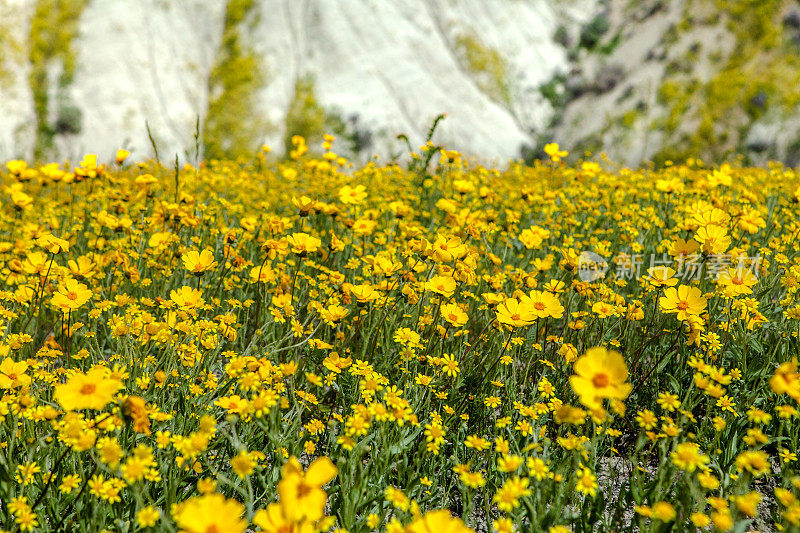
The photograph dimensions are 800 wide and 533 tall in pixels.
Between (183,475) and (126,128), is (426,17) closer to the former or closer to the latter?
(126,128)

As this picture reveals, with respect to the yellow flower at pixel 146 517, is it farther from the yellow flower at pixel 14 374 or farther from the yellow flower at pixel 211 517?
the yellow flower at pixel 14 374

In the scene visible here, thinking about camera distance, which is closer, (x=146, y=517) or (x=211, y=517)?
(x=211, y=517)

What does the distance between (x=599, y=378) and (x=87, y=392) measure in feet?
4.77

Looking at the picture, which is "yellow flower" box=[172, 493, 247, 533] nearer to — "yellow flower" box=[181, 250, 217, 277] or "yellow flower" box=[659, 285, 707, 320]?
"yellow flower" box=[181, 250, 217, 277]

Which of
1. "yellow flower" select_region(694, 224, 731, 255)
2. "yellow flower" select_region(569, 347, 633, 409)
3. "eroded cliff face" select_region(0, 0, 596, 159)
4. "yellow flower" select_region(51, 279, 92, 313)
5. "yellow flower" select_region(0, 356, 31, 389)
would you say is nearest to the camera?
"yellow flower" select_region(569, 347, 633, 409)

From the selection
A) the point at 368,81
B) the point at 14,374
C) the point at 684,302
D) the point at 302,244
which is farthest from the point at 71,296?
the point at 368,81

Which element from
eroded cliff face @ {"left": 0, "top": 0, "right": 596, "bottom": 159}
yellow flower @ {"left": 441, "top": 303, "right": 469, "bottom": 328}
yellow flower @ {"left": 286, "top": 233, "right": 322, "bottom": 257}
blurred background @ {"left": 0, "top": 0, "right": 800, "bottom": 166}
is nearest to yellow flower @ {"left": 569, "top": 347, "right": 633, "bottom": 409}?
yellow flower @ {"left": 441, "top": 303, "right": 469, "bottom": 328}

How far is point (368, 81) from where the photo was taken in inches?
1219

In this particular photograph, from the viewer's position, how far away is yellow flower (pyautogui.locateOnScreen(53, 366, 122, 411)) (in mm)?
1414

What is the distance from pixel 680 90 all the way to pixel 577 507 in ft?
111

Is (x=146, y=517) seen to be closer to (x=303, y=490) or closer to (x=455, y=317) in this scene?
(x=303, y=490)

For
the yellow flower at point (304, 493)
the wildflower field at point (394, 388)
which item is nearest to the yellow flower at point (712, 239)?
→ the wildflower field at point (394, 388)

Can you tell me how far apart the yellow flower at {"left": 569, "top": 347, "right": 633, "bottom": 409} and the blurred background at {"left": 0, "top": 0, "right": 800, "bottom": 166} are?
2452cm

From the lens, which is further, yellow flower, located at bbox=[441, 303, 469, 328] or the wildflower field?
yellow flower, located at bbox=[441, 303, 469, 328]
